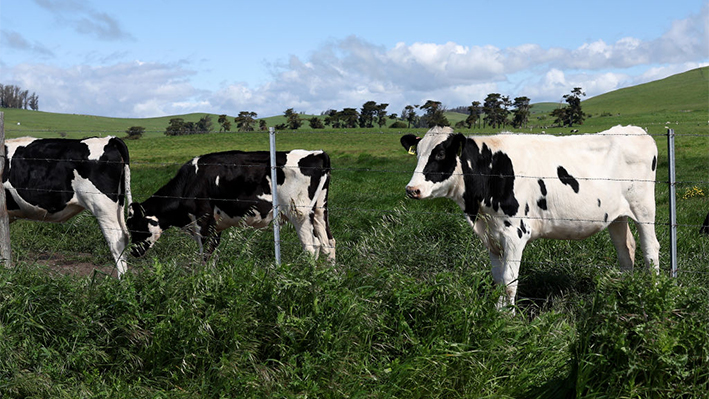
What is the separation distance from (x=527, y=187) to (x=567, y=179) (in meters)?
0.48

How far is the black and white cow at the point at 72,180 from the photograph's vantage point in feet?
27.6

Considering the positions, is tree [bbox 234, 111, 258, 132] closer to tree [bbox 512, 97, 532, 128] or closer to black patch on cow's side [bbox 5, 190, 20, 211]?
tree [bbox 512, 97, 532, 128]

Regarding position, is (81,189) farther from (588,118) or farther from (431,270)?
(588,118)

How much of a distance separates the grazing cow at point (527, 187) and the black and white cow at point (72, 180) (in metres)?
4.53

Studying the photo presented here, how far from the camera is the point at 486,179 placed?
629 centimetres

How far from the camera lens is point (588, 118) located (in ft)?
353

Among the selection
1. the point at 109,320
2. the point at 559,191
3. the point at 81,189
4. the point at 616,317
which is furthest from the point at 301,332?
the point at 81,189

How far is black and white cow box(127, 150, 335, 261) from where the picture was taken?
8.36 m

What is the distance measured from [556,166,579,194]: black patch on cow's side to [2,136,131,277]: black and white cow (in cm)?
566

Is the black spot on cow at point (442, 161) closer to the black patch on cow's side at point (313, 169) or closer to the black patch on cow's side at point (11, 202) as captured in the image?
the black patch on cow's side at point (313, 169)

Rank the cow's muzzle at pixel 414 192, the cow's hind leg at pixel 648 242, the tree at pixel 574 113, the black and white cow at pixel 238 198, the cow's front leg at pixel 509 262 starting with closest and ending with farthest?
the cow's front leg at pixel 509 262, the cow's muzzle at pixel 414 192, the cow's hind leg at pixel 648 242, the black and white cow at pixel 238 198, the tree at pixel 574 113

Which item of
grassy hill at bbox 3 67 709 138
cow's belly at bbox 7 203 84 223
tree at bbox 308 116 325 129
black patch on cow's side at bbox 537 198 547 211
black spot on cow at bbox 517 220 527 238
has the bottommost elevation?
black spot on cow at bbox 517 220 527 238

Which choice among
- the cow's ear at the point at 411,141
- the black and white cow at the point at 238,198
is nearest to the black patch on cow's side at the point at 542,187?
the cow's ear at the point at 411,141

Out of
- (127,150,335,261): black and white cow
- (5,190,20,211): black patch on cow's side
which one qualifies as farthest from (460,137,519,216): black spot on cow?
(5,190,20,211): black patch on cow's side
